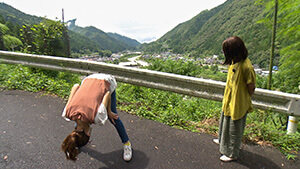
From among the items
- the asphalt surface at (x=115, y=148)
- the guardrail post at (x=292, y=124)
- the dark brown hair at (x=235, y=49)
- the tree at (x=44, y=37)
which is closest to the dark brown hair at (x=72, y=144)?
the asphalt surface at (x=115, y=148)

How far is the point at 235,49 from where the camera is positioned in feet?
6.78

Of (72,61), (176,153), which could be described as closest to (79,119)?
(176,153)

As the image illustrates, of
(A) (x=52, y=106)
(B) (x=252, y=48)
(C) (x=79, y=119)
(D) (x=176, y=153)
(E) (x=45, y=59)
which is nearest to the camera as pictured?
(C) (x=79, y=119)

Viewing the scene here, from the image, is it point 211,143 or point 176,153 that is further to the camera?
point 211,143

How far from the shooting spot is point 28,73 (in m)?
4.87

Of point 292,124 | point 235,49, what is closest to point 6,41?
point 235,49

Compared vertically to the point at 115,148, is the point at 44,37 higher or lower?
higher

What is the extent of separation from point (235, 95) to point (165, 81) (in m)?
1.53

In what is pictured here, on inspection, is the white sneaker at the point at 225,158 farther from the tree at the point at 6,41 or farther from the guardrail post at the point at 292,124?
the tree at the point at 6,41

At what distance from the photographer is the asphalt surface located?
7.27ft

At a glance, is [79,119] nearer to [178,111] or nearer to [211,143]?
[211,143]

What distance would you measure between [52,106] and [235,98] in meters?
3.54

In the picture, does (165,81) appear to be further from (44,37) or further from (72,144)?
A: (44,37)

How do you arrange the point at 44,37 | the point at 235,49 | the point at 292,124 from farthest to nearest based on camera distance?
1. the point at 44,37
2. the point at 292,124
3. the point at 235,49
